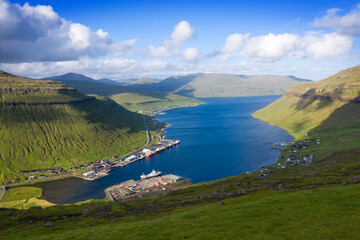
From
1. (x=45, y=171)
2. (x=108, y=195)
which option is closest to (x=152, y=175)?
(x=108, y=195)

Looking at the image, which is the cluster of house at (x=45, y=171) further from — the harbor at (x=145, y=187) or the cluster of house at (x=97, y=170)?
the harbor at (x=145, y=187)

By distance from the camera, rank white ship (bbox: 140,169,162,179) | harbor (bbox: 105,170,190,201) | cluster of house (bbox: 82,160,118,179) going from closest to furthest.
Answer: harbor (bbox: 105,170,190,201) → white ship (bbox: 140,169,162,179) → cluster of house (bbox: 82,160,118,179)

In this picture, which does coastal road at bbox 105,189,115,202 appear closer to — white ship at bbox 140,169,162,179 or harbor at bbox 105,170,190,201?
harbor at bbox 105,170,190,201

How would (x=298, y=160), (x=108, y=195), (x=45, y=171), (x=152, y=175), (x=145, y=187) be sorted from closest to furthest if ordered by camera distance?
(x=108, y=195), (x=145, y=187), (x=152, y=175), (x=298, y=160), (x=45, y=171)

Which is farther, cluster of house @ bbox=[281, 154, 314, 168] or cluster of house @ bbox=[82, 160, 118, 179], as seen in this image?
cluster of house @ bbox=[82, 160, 118, 179]

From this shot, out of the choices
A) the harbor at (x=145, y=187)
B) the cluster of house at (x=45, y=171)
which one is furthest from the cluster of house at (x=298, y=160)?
the cluster of house at (x=45, y=171)

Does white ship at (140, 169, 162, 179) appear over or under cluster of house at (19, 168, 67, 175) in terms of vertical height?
over

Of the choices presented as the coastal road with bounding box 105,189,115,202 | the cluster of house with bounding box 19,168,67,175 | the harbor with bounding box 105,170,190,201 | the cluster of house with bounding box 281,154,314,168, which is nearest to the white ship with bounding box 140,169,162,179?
the harbor with bounding box 105,170,190,201

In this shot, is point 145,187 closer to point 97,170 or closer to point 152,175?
point 152,175

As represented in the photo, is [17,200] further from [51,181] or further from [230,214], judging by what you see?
[230,214]

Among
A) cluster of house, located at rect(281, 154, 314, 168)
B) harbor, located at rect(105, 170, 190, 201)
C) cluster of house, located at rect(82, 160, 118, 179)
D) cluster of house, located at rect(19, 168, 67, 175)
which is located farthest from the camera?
cluster of house, located at rect(19, 168, 67, 175)
